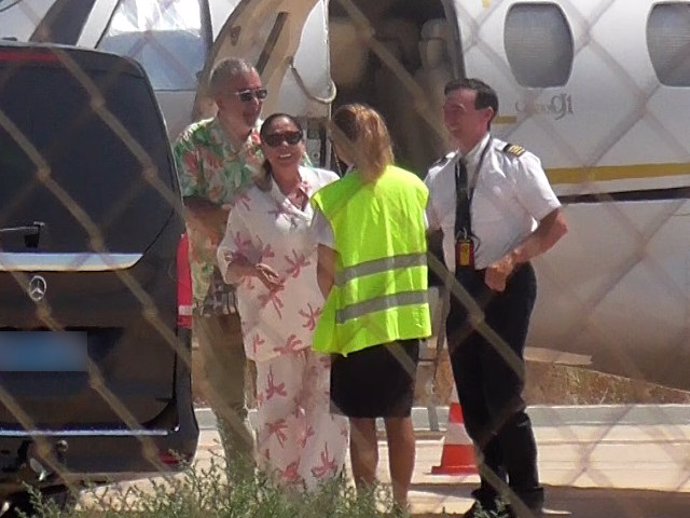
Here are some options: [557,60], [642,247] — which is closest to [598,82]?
[557,60]

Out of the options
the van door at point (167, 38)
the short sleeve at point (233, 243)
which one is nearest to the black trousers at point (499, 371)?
the short sleeve at point (233, 243)

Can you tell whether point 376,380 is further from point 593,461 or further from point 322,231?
point 593,461

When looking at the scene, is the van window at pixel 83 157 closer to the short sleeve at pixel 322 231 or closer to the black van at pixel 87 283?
the black van at pixel 87 283

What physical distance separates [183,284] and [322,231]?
709 millimetres

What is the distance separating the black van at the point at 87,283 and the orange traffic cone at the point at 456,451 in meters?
2.35

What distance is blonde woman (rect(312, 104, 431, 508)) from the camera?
20.1 feet

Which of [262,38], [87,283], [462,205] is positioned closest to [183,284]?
[87,283]

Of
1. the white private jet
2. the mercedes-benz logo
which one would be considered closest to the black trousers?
the mercedes-benz logo

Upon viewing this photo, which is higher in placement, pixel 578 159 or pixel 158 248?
pixel 578 159

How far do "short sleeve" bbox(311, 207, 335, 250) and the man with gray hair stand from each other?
0.61 m

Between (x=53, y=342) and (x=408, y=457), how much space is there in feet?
4.40

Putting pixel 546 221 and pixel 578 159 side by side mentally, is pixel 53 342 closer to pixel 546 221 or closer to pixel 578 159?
pixel 546 221

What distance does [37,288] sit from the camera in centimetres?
636

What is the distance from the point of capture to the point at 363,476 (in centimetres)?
594
